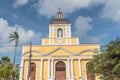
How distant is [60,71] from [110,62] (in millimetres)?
17135

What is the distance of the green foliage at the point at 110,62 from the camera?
2688 cm

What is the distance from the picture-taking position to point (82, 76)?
41625mm

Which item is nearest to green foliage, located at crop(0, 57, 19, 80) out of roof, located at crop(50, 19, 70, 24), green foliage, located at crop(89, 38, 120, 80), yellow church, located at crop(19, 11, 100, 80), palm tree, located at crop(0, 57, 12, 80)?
palm tree, located at crop(0, 57, 12, 80)

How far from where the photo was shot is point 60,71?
4275 cm

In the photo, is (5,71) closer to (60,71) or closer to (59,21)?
(60,71)

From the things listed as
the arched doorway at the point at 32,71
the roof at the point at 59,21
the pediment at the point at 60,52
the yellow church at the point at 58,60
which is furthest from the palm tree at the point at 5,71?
the roof at the point at 59,21

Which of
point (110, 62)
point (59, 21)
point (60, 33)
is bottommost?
point (110, 62)

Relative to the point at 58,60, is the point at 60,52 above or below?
above

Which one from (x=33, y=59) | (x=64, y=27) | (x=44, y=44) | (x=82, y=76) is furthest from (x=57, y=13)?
(x=82, y=76)

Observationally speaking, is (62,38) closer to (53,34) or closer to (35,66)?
(53,34)

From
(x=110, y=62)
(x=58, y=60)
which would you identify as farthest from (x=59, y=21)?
(x=110, y=62)

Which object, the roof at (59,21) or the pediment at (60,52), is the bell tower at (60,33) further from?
the pediment at (60,52)

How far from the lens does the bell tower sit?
148 ft

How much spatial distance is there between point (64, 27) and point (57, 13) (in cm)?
528
